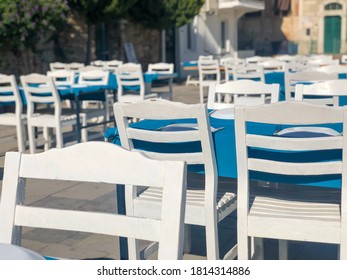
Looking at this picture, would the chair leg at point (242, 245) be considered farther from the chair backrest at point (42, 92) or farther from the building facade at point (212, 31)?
the building facade at point (212, 31)

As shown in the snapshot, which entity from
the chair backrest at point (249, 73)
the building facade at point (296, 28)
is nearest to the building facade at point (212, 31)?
the building facade at point (296, 28)

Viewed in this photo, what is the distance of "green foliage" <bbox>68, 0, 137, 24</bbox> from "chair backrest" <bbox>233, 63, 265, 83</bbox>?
628cm

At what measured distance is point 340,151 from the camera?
232 centimetres

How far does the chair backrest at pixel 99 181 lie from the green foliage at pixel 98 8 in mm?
11620

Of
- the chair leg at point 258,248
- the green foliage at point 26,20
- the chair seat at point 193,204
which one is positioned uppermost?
the green foliage at point 26,20

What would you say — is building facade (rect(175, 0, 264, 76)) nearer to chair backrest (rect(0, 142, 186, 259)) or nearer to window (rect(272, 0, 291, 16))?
window (rect(272, 0, 291, 16))

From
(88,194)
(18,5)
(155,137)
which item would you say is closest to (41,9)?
(18,5)

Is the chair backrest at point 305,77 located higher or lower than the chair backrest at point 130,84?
higher

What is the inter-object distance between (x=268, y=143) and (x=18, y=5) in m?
9.28

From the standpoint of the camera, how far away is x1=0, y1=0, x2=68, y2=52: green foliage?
10.4 metres

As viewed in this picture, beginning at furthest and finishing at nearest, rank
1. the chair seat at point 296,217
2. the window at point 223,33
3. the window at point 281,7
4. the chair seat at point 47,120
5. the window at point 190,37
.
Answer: the window at point 281,7
the window at point 223,33
the window at point 190,37
the chair seat at point 47,120
the chair seat at point 296,217

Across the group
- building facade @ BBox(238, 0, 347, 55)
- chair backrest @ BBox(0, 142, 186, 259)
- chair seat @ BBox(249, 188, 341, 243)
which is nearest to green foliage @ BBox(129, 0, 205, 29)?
chair seat @ BBox(249, 188, 341, 243)

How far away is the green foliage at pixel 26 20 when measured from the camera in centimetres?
1038
